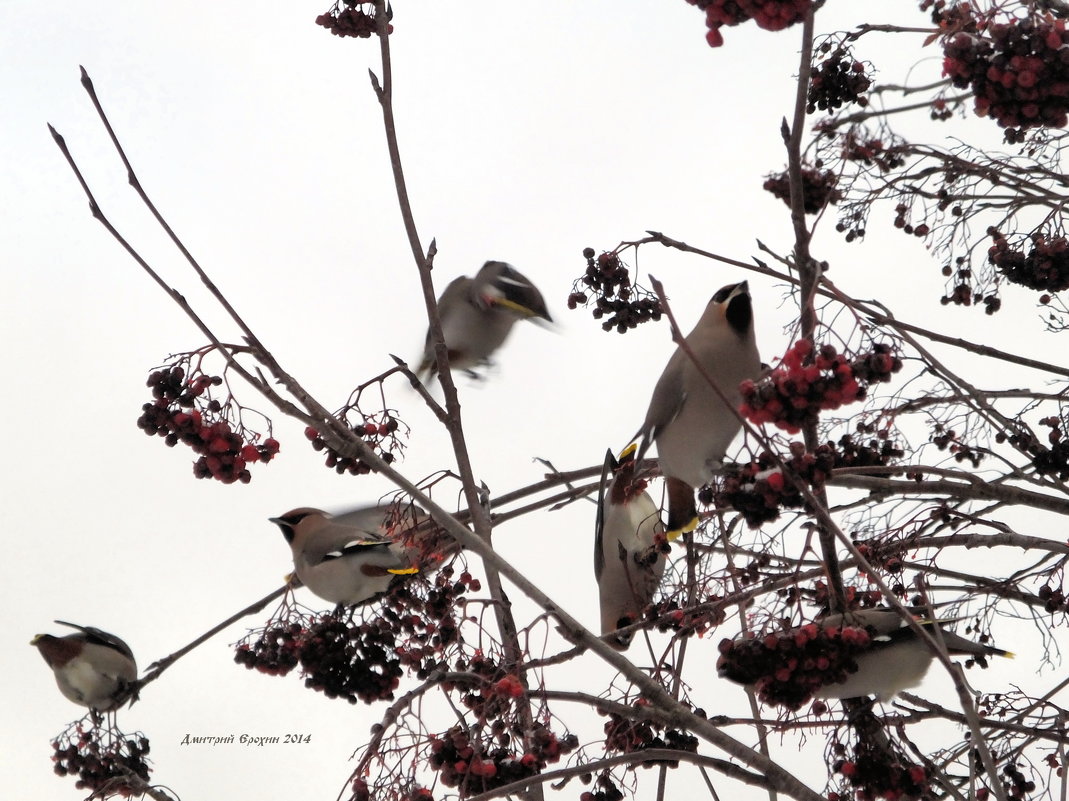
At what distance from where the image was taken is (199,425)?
194 cm

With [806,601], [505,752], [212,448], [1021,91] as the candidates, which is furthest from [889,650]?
[212,448]

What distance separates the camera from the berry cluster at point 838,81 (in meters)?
2.42

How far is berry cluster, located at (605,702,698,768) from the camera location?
1914mm

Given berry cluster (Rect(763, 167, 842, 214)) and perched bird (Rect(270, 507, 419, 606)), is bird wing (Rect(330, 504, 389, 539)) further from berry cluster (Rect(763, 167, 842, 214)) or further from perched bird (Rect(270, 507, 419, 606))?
berry cluster (Rect(763, 167, 842, 214))

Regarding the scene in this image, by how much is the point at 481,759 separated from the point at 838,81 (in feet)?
5.15

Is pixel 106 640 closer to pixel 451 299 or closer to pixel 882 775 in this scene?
pixel 451 299

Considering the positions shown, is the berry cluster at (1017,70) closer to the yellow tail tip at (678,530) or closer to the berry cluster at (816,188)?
the berry cluster at (816,188)

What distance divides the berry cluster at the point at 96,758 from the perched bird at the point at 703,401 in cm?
139

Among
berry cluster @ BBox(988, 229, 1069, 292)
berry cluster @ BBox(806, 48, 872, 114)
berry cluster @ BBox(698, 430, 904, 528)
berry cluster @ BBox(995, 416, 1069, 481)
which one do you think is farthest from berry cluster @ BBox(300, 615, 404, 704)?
berry cluster @ BBox(988, 229, 1069, 292)

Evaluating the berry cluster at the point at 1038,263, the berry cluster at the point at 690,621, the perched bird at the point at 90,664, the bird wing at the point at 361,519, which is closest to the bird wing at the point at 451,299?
the bird wing at the point at 361,519

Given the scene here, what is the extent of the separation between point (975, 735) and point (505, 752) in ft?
2.38

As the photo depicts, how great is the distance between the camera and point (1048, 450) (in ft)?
7.39

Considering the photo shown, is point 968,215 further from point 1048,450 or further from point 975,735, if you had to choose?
point 975,735

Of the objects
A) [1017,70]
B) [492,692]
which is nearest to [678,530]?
[492,692]
